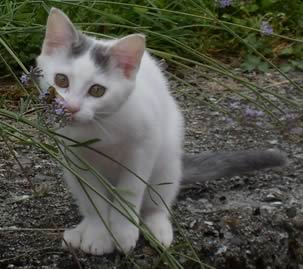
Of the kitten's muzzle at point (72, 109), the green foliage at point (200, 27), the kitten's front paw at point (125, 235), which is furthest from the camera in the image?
the green foliage at point (200, 27)

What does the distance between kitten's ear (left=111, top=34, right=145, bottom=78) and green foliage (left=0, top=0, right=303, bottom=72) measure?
3.34 feet

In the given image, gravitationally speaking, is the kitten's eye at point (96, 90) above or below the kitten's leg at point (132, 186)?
above

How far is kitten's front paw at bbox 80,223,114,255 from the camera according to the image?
2.09m

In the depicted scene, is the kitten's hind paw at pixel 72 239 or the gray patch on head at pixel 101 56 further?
the kitten's hind paw at pixel 72 239

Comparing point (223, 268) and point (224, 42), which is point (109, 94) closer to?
point (223, 268)

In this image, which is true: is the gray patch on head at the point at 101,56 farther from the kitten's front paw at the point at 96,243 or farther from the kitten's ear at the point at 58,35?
the kitten's front paw at the point at 96,243

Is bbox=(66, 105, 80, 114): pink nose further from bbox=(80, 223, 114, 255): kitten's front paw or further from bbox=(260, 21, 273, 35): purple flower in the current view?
bbox=(260, 21, 273, 35): purple flower

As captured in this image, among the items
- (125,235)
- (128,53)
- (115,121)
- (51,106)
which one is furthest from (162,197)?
(51,106)

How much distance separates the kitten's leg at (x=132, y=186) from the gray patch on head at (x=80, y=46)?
0.81 ft

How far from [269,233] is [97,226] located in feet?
1.46

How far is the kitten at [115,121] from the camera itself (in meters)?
1.93

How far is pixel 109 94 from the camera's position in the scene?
195 centimetres

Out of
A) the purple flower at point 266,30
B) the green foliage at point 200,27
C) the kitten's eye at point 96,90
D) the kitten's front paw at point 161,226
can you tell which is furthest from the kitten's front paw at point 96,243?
the green foliage at point 200,27

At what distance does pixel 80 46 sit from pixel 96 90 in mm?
128
